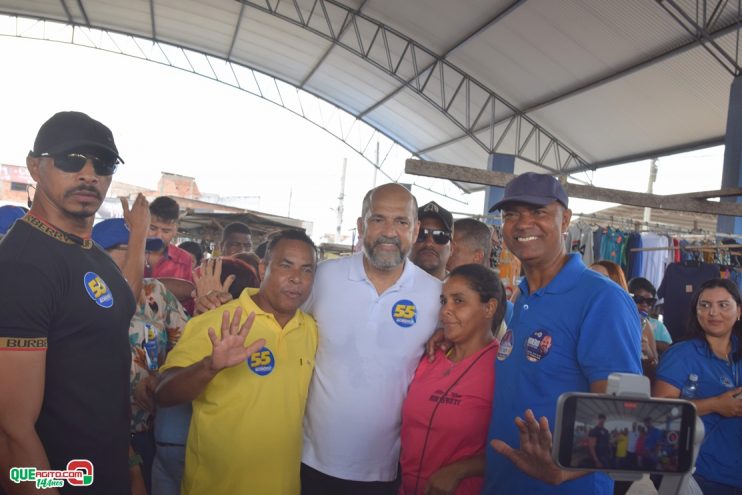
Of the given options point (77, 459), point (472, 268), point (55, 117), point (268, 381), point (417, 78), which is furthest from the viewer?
Result: point (417, 78)

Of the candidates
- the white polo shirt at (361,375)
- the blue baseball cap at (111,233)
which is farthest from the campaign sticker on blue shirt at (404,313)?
the blue baseball cap at (111,233)

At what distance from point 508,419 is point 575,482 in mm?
306

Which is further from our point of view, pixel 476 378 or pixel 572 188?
pixel 572 188

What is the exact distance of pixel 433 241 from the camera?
3.43 meters

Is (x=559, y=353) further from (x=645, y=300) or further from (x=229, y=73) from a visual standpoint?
(x=229, y=73)

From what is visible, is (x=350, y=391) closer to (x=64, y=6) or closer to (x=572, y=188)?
(x=572, y=188)

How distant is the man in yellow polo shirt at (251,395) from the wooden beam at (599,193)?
98.5 inches

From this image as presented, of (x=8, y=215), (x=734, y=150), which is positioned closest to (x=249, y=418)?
(x=8, y=215)

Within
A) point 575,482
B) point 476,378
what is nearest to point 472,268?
point 476,378

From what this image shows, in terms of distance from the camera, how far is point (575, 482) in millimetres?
1876

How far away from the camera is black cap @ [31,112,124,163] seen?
192 centimetres

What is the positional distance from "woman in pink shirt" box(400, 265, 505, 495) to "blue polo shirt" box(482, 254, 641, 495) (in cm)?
13

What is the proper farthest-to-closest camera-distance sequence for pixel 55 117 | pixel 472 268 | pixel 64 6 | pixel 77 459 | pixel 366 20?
pixel 64 6 → pixel 366 20 → pixel 472 268 → pixel 55 117 → pixel 77 459

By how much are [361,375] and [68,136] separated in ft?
4.89
